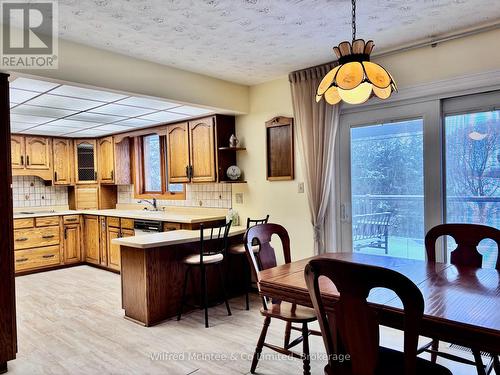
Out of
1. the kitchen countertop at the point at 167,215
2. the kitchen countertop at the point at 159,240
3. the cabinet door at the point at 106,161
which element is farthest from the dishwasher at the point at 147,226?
the cabinet door at the point at 106,161

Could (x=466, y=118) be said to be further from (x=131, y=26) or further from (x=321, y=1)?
(x=131, y=26)

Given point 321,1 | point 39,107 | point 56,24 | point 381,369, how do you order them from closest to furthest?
point 381,369
point 321,1
point 56,24
point 39,107

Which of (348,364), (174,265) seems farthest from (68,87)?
(348,364)

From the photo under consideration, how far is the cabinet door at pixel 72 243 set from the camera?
5992 mm

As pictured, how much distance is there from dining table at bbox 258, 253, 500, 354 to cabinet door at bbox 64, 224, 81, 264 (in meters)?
4.89

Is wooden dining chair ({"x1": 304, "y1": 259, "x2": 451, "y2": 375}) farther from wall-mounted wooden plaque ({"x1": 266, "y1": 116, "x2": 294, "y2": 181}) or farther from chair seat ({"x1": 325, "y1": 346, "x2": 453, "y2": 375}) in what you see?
wall-mounted wooden plaque ({"x1": 266, "y1": 116, "x2": 294, "y2": 181})

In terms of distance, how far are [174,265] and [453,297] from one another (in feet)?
8.53

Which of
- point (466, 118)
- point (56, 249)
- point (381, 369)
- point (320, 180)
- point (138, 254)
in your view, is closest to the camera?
point (381, 369)

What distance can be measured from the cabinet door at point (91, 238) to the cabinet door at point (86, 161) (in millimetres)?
792

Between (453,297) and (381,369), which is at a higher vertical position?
(453,297)

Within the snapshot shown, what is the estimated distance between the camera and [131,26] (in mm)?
2656

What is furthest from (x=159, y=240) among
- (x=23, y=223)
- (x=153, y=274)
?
(x=23, y=223)


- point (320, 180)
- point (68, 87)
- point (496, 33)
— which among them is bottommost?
point (320, 180)

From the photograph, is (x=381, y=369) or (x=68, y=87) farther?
(x=68, y=87)
